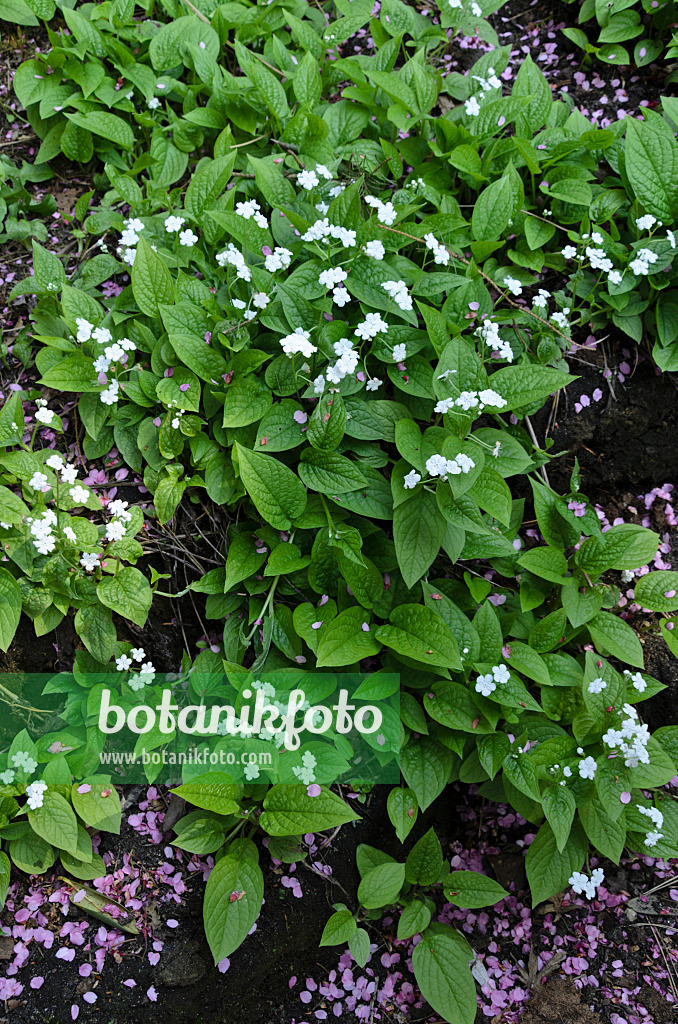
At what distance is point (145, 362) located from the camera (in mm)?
2602

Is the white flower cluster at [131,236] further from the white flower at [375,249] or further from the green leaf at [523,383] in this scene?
the green leaf at [523,383]

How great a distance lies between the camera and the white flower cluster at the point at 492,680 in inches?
85.7

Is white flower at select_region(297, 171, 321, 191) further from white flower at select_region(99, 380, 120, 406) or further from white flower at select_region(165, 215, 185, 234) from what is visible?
white flower at select_region(99, 380, 120, 406)

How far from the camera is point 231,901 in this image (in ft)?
6.97

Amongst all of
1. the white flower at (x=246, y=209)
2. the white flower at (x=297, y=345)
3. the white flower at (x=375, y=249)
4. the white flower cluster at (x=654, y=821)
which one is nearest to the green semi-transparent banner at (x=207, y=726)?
the white flower cluster at (x=654, y=821)

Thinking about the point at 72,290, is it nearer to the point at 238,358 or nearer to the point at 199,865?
the point at 238,358

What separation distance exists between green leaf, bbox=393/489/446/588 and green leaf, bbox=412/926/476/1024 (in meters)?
1.25

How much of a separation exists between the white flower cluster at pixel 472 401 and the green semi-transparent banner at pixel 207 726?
0.95 meters

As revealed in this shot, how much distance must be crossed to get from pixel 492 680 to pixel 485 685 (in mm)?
34

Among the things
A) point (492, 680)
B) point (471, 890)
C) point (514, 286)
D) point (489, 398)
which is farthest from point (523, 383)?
point (471, 890)

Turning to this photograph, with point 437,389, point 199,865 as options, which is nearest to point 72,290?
point 437,389

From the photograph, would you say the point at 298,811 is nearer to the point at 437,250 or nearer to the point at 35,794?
the point at 35,794

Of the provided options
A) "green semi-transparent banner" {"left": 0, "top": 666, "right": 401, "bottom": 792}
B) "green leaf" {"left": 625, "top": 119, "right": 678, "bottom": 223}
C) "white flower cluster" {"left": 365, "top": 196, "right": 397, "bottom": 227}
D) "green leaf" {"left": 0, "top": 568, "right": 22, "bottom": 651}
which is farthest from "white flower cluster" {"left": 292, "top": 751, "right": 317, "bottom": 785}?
"green leaf" {"left": 625, "top": 119, "right": 678, "bottom": 223}

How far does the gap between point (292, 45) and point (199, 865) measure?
141 inches
